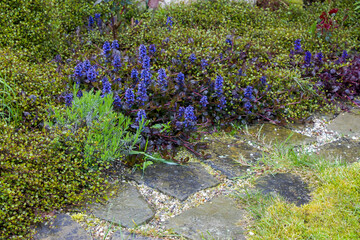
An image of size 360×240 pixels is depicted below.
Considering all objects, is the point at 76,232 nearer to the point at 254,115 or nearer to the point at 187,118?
the point at 187,118

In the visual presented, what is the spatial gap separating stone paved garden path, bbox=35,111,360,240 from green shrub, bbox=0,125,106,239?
110mm

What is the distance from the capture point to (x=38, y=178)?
2.23 m

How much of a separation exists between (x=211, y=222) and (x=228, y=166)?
711 millimetres

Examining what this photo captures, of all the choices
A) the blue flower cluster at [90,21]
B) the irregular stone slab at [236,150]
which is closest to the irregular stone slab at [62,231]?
the irregular stone slab at [236,150]

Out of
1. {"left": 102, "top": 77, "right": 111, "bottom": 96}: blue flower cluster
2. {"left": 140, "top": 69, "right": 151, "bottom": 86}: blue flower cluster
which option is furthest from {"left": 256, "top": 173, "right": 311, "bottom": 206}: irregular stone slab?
{"left": 102, "top": 77, "right": 111, "bottom": 96}: blue flower cluster

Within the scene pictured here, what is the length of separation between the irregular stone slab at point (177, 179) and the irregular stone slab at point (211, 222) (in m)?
0.18

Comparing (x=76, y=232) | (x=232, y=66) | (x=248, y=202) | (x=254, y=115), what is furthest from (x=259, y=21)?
(x=76, y=232)

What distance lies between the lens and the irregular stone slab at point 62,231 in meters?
2.02

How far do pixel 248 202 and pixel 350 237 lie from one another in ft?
1.96

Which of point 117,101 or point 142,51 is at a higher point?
point 142,51

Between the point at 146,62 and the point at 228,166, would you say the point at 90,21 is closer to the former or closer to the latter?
the point at 146,62

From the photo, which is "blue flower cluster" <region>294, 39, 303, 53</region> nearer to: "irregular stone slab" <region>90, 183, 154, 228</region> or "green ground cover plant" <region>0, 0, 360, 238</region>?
"green ground cover plant" <region>0, 0, 360, 238</region>

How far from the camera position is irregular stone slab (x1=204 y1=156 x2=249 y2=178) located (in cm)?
274

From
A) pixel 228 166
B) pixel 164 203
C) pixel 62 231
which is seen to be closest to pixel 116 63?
pixel 228 166
